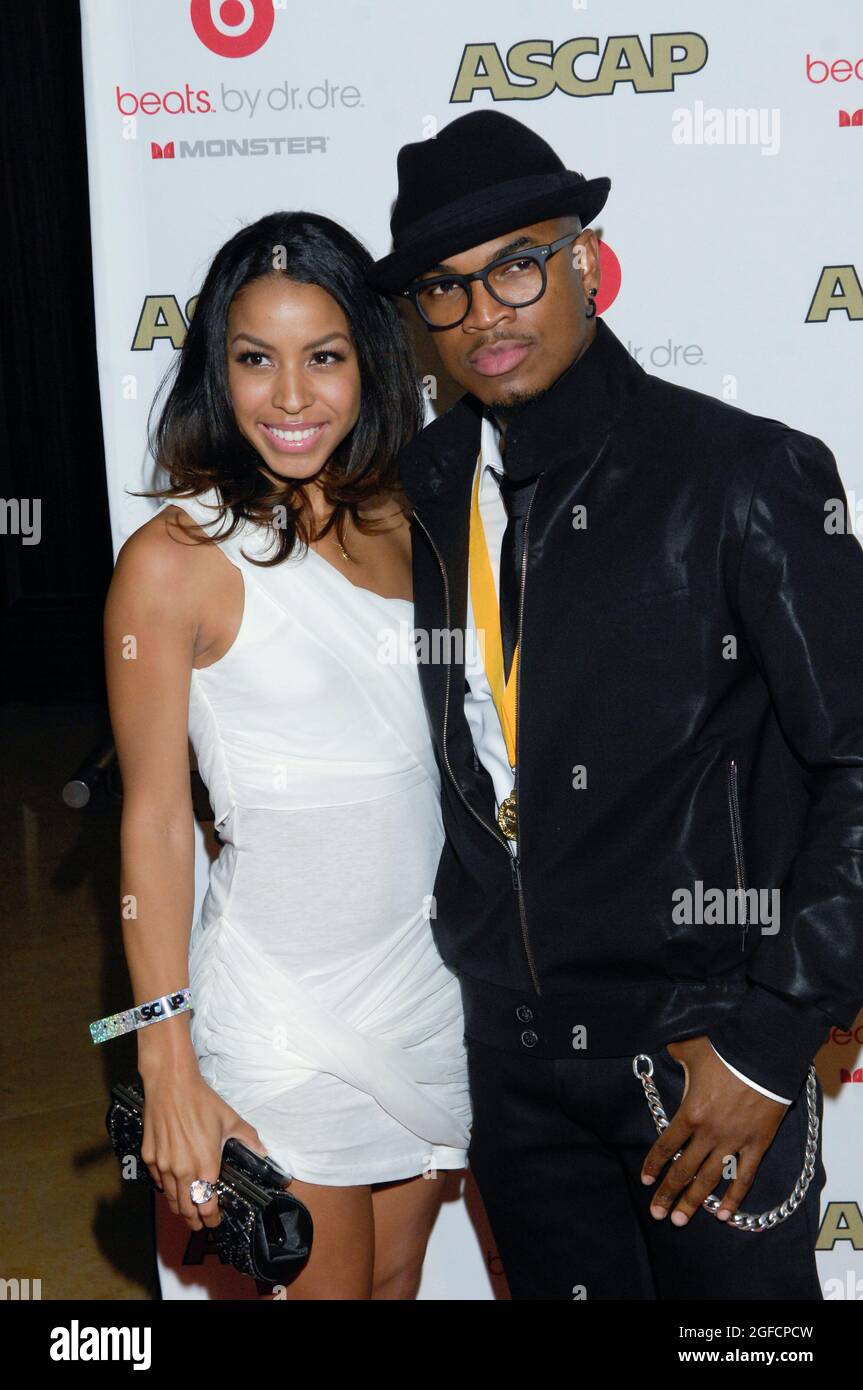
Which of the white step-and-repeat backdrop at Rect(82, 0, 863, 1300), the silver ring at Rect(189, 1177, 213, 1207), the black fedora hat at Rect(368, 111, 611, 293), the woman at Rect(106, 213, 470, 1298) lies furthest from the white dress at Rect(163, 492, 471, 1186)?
the white step-and-repeat backdrop at Rect(82, 0, 863, 1300)

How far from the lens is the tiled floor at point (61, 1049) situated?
3.41 meters

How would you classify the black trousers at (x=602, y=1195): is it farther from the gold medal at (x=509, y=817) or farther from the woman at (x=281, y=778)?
the gold medal at (x=509, y=817)

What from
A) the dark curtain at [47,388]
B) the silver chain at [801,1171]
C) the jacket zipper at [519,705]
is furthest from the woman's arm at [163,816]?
the dark curtain at [47,388]

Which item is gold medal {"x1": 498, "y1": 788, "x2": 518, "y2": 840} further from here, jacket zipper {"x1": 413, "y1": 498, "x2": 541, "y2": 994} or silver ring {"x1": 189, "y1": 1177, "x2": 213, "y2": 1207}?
silver ring {"x1": 189, "y1": 1177, "x2": 213, "y2": 1207}

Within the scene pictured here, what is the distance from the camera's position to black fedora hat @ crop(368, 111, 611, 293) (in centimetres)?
186

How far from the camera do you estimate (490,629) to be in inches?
78.5

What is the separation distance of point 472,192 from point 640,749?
77cm

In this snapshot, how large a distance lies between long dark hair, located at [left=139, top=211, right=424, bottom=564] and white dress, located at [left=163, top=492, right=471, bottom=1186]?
0.16 feet

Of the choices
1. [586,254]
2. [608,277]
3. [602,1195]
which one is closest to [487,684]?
[586,254]

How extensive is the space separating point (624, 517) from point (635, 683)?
215 mm

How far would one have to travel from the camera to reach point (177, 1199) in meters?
2.00
